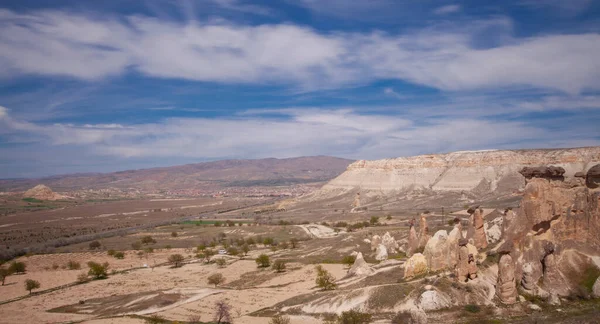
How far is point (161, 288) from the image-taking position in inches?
1825

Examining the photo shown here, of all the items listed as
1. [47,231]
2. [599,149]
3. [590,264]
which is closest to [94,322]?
[590,264]

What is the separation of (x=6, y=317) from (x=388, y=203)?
317 ft

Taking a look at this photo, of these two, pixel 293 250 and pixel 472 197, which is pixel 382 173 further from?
pixel 293 250

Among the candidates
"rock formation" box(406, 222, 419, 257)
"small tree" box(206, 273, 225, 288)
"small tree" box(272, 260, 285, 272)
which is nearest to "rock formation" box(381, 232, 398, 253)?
"rock formation" box(406, 222, 419, 257)

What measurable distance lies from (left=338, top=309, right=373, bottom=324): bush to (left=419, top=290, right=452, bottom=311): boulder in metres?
3.33

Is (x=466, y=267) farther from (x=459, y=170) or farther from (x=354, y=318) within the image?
(x=459, y=170)

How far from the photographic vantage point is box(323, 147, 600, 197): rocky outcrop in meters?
105

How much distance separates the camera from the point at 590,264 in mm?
27719

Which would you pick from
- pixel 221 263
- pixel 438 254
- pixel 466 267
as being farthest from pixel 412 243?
pixel 221 263

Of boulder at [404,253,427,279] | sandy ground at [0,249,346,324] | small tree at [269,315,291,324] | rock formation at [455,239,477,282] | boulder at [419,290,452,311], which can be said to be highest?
rock formation at [455,239,477,282]

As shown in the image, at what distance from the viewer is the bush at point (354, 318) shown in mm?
27188

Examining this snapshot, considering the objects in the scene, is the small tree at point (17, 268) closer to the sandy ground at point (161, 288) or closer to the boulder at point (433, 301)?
the sandy ground at point (161, 288)

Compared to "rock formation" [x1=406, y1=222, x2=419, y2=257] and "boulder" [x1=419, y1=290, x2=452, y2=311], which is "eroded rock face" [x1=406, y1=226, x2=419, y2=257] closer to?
"rock formation" [x1=406, y1=222, x2=419, y2=257]

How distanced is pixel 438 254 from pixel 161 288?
2813 cm
